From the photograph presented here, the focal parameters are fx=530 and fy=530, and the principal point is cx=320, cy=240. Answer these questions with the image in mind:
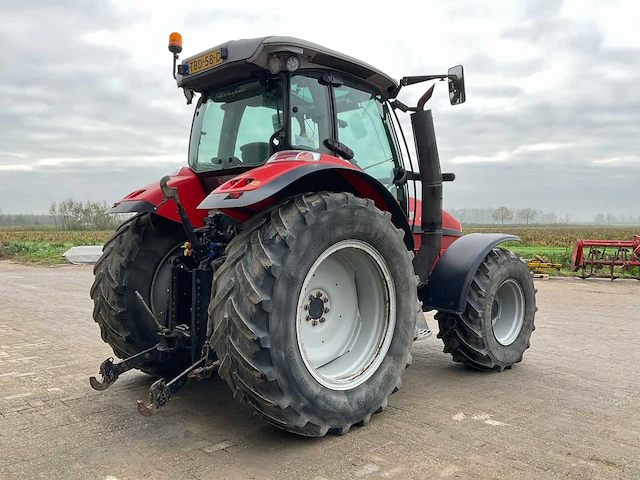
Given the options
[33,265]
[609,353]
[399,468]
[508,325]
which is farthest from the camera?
[33,265]

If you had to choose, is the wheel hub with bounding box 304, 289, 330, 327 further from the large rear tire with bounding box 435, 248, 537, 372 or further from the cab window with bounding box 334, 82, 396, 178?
the large rear tire with bounding box 435, 248, 537, 372

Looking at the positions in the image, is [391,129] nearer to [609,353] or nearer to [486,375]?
[486,375]

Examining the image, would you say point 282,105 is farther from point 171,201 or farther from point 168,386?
point 168,386

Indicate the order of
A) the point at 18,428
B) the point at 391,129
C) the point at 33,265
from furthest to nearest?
the point at 33,265, the point at 391,129, the point at 18,428

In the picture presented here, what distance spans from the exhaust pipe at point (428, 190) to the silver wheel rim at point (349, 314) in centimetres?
104

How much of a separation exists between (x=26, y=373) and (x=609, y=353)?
18.9 ft

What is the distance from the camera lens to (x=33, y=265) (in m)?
19.7

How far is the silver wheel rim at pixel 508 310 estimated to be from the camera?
201 inches

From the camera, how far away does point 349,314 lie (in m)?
3.83

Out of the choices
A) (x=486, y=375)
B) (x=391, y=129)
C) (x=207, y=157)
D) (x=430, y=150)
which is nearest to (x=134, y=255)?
(x=207, y=157)

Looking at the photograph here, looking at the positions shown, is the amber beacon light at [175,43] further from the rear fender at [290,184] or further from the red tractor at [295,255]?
the rear fender at [290,184]

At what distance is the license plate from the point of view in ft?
12.1

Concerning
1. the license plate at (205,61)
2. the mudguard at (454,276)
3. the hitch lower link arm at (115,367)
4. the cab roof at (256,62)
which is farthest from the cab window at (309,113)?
the hitch lower link arm at (115,367)

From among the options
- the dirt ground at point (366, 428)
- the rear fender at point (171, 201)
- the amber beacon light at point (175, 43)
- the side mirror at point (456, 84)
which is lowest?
the dirt ground at point (366, 428)
